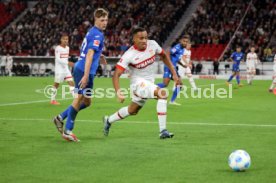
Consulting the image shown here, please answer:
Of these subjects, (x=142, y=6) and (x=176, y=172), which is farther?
(x=142, y=6)

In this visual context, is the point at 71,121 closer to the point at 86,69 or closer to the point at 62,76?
the point at 86,69

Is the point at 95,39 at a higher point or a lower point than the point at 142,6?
lower

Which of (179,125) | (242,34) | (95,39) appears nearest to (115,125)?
(179,125)

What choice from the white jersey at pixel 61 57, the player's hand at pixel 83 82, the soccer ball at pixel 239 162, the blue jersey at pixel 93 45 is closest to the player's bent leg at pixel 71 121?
the player's hand at pixel 83 82

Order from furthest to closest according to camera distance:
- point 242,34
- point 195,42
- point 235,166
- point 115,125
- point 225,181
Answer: point 195,42
point 242,34
point 115,125
point 235,166
point 225,181

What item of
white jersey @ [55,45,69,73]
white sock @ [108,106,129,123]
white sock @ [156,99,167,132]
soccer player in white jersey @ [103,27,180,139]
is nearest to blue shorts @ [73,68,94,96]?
soccer player in white jersey @ [103,27,180,139]

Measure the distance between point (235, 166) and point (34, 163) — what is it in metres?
2.85

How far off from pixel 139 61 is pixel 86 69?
1.13m

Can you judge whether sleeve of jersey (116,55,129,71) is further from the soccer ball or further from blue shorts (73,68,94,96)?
the soccer ball

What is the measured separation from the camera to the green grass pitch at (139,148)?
7.17 meters

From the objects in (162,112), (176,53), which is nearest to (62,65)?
(176,53)

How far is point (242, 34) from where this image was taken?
1652 inches

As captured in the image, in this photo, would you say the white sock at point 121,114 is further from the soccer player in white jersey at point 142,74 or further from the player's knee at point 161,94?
the player's knee at point 161,94

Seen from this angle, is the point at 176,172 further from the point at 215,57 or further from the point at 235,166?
the point at 215,57
